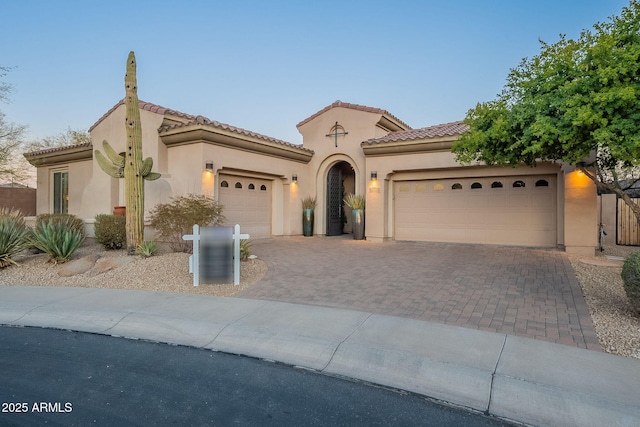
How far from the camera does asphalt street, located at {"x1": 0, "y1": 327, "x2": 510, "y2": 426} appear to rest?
2838 millimetres

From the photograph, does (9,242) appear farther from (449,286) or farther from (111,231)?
(449,286)

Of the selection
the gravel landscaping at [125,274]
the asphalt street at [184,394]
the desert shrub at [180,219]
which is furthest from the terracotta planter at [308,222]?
the asphalt street at [184,394]

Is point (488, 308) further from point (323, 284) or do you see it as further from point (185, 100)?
point (185, 100)

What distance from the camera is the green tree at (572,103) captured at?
18.2 ft

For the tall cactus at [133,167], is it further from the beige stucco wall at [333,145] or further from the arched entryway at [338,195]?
the arched entryway at [338,195]

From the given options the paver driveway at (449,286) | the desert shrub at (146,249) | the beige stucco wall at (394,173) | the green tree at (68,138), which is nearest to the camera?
the paver driveway at (449,286)

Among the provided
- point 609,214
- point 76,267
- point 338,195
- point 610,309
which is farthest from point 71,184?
point 609,214

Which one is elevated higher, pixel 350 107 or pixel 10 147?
pixel 350 107

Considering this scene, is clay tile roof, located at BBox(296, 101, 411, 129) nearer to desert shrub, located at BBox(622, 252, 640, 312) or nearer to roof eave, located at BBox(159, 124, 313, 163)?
roof eave, located at BBox(159, 124, 313, 163)

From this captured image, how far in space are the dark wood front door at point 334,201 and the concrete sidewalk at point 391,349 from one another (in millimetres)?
11047

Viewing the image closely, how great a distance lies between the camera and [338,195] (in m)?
17.6

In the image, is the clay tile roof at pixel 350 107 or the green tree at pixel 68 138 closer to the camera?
the clay tile roof at pixel 350 107

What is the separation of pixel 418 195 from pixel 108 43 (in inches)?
497

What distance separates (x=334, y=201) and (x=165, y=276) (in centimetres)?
1059
